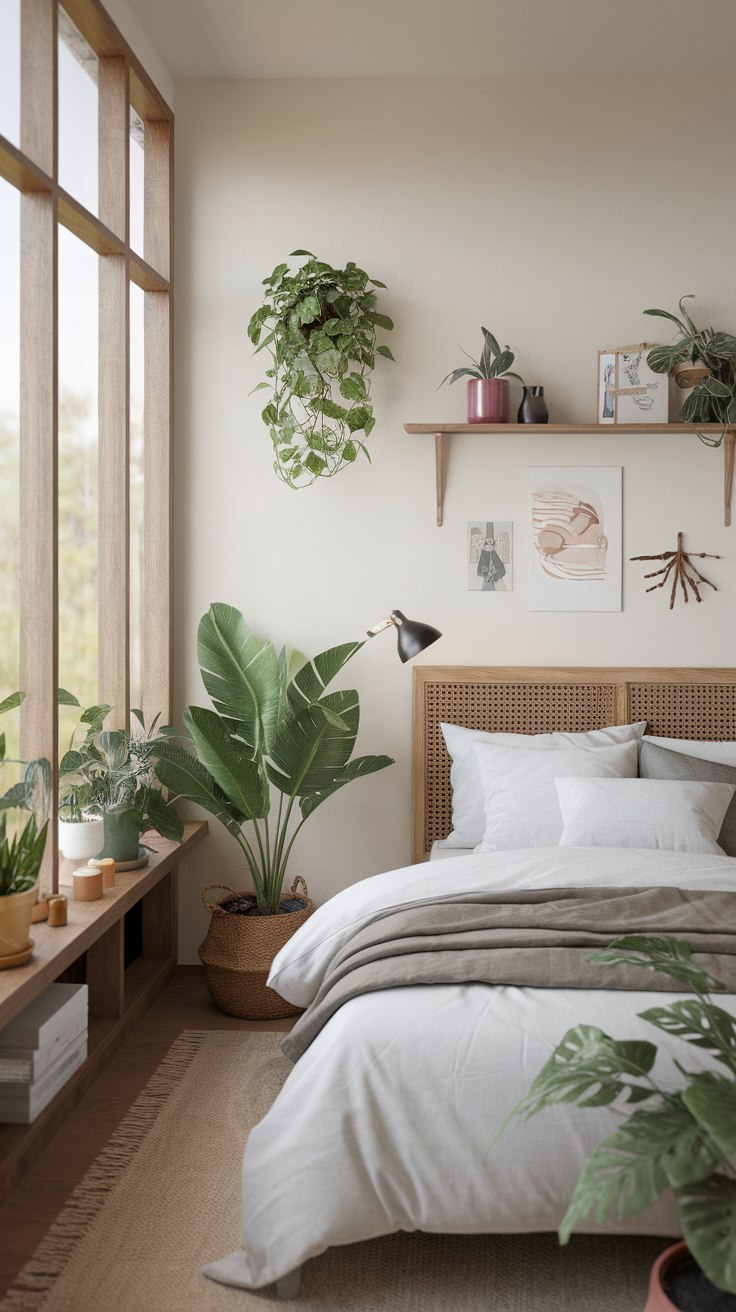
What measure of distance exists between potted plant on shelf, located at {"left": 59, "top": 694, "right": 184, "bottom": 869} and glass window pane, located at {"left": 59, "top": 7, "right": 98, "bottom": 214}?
1.57 meters

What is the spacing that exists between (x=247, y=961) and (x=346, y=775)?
692mm

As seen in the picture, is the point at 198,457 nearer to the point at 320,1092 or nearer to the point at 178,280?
the point at 178,280

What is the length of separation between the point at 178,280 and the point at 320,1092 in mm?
2917

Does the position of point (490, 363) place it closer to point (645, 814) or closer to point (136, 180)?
point (136, 180)

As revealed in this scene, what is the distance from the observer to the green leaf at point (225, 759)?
3.05 metres

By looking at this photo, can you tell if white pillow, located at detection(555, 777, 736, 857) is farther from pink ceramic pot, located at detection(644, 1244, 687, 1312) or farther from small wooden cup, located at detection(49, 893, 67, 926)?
small wooden cup, located at detection(49, 893, 67, 926)

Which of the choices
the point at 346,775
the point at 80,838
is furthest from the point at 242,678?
the point at 80,838

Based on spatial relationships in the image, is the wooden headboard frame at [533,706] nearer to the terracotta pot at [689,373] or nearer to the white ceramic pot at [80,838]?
the terracotta pot at [689,373]

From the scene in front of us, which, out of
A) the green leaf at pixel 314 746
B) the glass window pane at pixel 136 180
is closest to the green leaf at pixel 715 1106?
the green leaf at pixel 314 746

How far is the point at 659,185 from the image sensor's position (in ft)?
11.4

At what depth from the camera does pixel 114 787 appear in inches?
115

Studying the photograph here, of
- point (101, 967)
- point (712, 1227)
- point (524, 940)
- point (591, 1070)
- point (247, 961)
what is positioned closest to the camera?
point (712, 1227)

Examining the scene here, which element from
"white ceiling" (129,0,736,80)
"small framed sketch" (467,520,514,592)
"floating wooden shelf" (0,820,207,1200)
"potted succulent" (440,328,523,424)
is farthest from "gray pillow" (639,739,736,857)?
"white ceiling" (129,0,736,80)

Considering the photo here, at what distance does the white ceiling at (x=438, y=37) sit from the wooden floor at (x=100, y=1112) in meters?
3.32
